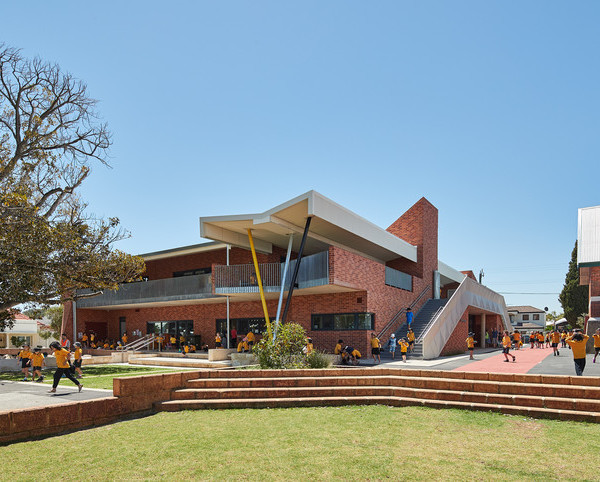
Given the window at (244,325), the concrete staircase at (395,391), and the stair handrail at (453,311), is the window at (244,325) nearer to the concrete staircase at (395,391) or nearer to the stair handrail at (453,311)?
the stair handrail at (453,311)

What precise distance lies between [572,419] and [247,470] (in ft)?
20.3

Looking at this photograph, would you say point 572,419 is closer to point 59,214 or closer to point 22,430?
point 22,430

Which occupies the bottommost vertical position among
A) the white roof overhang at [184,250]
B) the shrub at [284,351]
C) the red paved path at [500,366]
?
the red paved path at [500,366]

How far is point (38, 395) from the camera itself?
11039mm

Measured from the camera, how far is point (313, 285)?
20.3 metres

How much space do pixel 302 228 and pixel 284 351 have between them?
385 inches

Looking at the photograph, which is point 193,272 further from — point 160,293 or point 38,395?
point 38,395

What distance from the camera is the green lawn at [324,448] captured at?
5949mm

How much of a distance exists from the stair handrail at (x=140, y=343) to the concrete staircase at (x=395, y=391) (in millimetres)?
20787

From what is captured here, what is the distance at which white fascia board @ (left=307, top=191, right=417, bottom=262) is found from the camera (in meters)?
18.6

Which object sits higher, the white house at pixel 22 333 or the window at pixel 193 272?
the window at pixel 193 272

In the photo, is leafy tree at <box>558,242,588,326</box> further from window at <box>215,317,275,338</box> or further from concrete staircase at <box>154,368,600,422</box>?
concrete staircase at <box>154,368,600,422</box>

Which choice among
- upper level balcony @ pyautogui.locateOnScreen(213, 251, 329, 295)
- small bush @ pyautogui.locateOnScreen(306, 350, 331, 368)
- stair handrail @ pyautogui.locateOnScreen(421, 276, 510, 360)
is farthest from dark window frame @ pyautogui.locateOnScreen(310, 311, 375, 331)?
small bush @ pyautogui.locateOnScreen(306, 350, 331, 368)

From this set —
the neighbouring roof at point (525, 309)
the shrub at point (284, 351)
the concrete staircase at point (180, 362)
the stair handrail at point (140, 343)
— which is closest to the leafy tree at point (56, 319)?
the stair handrail at point (140, 343)
